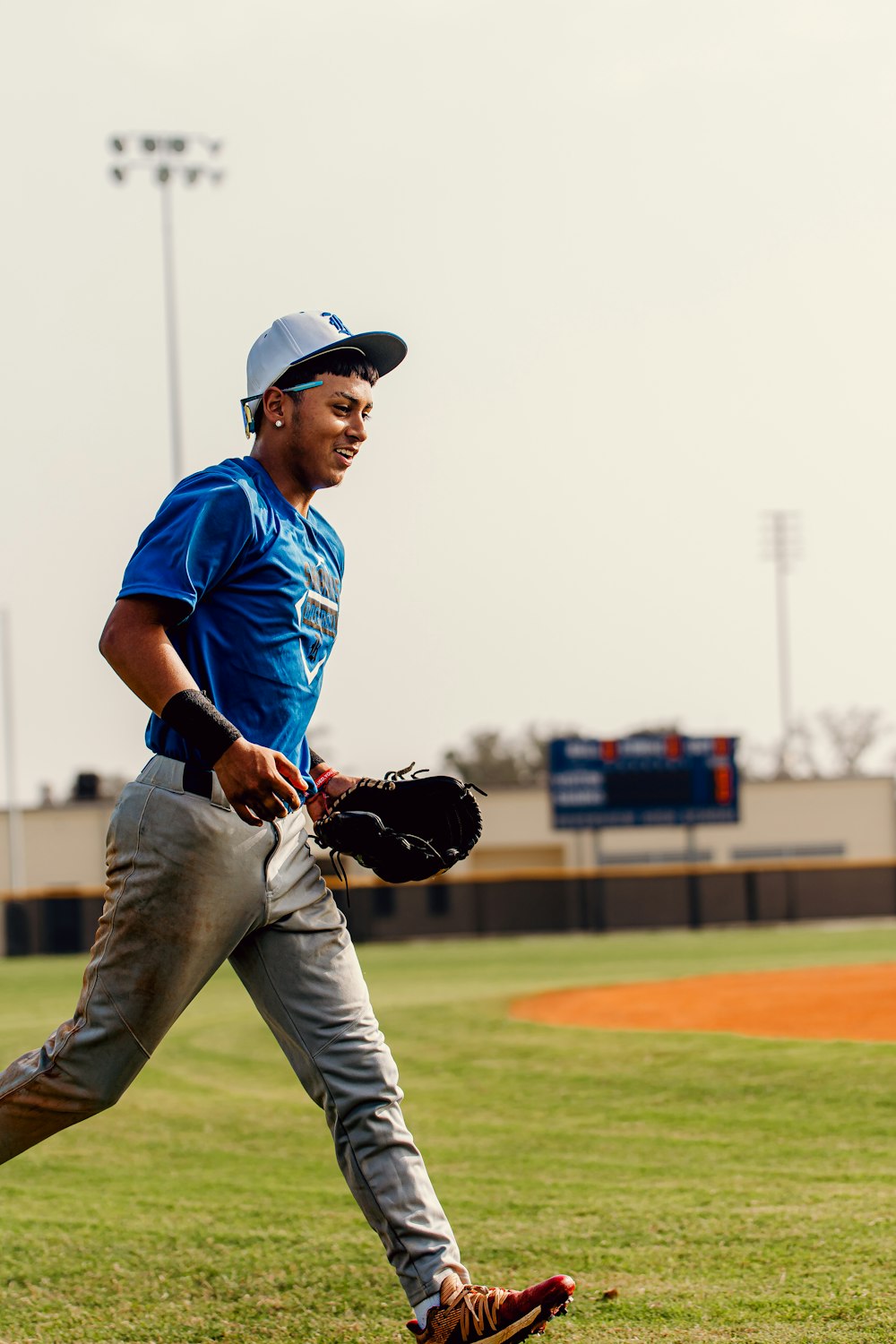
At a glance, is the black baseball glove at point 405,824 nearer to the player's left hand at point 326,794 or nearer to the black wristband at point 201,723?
the player's left hand at point 326,794

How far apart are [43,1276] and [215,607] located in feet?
7.71

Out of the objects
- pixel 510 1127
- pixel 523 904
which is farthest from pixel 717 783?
pixel 510 1127

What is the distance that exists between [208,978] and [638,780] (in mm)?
26132

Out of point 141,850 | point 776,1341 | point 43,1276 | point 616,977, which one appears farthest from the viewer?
point 616,977

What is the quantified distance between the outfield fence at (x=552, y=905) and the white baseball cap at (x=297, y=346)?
1049 inches

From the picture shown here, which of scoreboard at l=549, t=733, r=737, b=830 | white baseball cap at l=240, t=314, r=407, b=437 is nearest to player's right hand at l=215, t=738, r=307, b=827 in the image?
white baseball cap at l=240, t=314, r=407, b=437

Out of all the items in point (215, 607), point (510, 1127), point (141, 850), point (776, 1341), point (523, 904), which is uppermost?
point (215, 607)

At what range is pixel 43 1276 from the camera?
484 cm

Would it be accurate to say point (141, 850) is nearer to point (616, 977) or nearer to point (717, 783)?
point (616, 977)

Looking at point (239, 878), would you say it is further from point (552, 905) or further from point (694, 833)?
point (694, 833)

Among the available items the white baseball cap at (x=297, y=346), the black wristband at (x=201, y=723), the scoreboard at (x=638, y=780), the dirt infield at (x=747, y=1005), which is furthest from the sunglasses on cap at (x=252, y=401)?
the scoreboard at (x=638, y=780)

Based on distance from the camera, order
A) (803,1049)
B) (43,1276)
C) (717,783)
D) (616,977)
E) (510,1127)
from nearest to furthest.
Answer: (43,1276)
(510,1127)
(803,1049)
(616,977)
(717,783)

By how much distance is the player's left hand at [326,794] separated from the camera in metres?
4.00

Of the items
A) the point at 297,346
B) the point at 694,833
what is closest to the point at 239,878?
the point at 297,346
